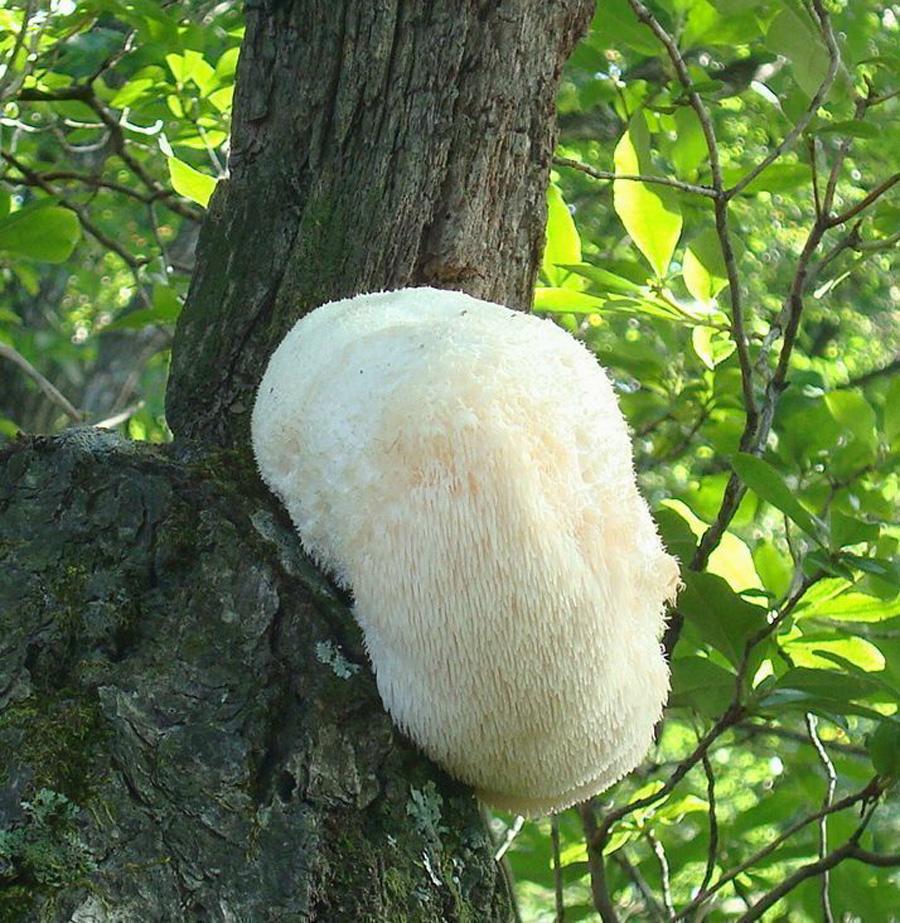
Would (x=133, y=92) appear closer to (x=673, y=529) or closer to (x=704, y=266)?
(x=704, y=266)

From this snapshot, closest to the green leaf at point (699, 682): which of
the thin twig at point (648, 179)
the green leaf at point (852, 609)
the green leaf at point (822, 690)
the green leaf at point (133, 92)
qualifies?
the green leaf at point (822, 690)

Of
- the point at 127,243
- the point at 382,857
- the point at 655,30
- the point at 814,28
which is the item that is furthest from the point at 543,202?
the point at 127,243

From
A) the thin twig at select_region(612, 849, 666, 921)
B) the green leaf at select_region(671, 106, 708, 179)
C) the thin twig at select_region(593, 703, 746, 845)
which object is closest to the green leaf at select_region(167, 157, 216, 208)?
the green leaf at select_region(671, 106, 708, 179)

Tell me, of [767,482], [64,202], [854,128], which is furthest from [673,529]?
[64,202]

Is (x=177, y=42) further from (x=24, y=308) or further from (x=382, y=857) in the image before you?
(x=24, y=308)

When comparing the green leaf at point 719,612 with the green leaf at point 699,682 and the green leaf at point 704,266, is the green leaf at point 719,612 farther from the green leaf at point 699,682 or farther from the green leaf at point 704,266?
the green leaf at point 704,266

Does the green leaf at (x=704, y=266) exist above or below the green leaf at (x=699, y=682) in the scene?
above
